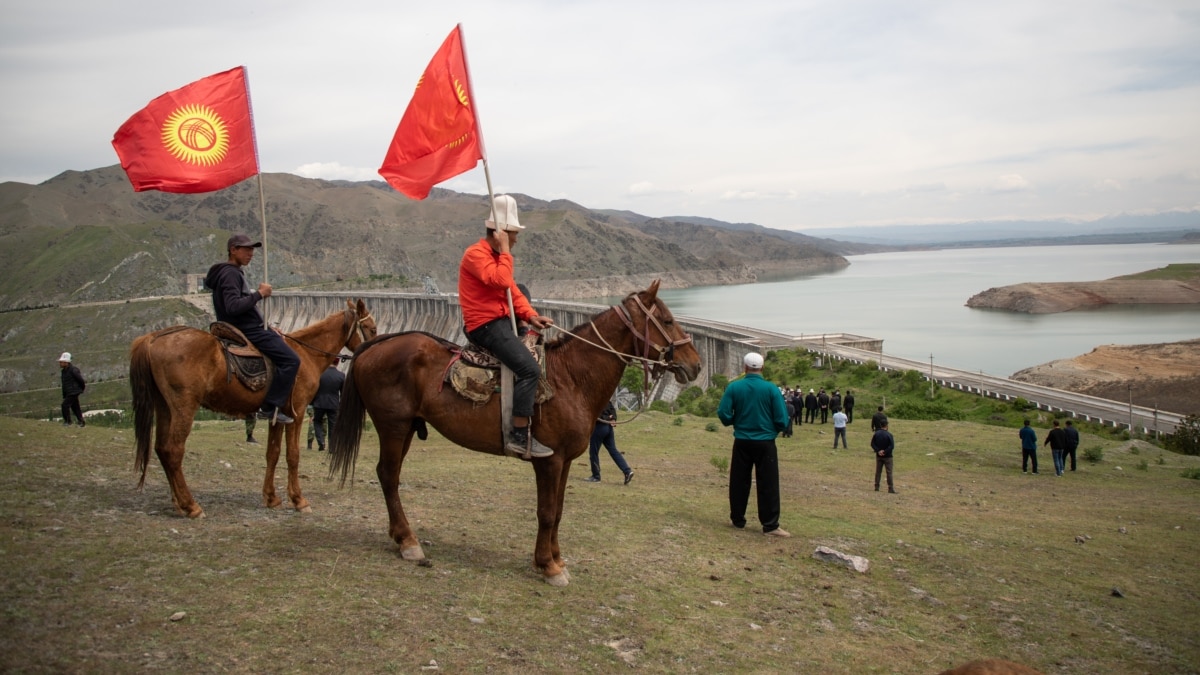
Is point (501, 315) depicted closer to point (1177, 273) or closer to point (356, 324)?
point (356, 324)

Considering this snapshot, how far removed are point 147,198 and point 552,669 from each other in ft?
747

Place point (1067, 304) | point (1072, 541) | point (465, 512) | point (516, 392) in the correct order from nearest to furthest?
1. point (516, 392)
2. point (465, 512)
3. point (1072, 541)
4. point (1067, 304)

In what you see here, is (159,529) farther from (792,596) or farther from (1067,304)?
(1067,304)

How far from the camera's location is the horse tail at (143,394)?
6.79 meters

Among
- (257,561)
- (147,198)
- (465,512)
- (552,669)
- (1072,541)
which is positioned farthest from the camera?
(147,198)

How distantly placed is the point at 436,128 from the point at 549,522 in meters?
3.50

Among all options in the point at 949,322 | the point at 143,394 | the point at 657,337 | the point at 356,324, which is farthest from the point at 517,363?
the point at 949,322

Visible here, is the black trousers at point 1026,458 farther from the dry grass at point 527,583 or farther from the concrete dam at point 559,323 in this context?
the concrete dam at point 559,323

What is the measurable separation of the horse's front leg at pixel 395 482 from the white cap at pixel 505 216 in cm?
171

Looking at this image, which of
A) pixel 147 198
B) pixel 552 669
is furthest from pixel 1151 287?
pixel 147 198

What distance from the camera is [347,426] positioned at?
662 centimetres

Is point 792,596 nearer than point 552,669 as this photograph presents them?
No

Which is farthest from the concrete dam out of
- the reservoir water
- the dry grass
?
the reservoir water

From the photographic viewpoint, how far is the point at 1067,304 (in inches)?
4092
